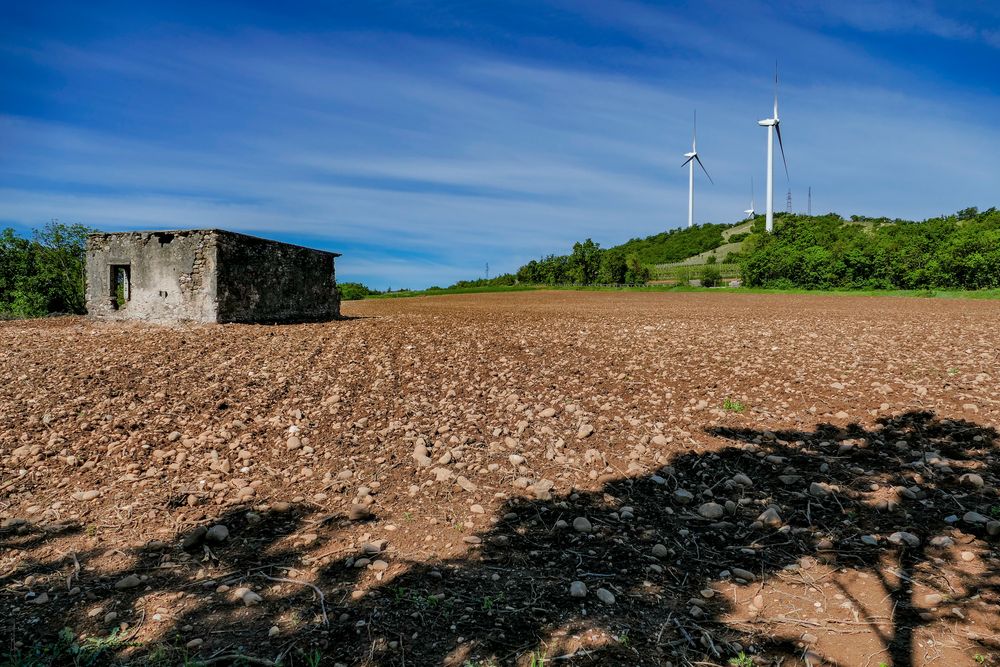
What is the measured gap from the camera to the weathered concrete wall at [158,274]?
20.6m

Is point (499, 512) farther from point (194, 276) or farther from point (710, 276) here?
point (710, 276)

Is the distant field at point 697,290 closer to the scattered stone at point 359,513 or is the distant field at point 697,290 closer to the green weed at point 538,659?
the scattered stone at point 359,513

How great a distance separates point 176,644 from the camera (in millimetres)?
3686

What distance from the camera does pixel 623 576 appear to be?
14.9 ft

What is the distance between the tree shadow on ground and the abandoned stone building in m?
17.4

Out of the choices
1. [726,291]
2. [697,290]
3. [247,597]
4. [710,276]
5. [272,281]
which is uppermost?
[710,276]

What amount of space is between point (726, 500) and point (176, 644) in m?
5.22

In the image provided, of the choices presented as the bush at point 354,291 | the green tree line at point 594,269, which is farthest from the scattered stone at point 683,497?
the green tree line at point 594,269

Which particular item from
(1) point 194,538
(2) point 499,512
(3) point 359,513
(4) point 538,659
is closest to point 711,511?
(2) point 499,512

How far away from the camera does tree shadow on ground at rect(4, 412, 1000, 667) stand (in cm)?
367

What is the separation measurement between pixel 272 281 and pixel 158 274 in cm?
419

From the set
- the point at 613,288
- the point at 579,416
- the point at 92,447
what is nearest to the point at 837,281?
the point at 613,288

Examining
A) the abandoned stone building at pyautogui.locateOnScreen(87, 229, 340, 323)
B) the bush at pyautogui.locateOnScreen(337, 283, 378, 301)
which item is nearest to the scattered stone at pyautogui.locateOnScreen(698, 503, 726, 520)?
the abandoned stone building at pyautogui.locateOnScreen(87, 229, 340, 323)

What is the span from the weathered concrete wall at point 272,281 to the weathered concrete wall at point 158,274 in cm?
59
